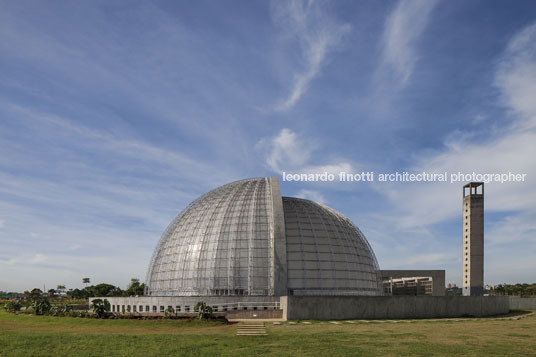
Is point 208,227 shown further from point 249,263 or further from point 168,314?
point 168,314

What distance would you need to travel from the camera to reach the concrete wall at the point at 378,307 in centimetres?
4716

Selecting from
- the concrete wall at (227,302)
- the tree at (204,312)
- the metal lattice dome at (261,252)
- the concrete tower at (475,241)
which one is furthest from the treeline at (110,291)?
the concrete tower at (475,241)

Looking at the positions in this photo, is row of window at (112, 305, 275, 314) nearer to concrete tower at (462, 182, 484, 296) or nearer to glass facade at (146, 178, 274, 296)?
glass facade at (146, 178, 274, 296)

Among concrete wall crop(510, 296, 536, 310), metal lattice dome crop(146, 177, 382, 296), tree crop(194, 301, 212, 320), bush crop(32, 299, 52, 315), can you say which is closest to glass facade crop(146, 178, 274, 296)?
metal lattice dome crop(146, 177, 382, 296)

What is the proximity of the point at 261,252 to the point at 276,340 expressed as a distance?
1060 inches

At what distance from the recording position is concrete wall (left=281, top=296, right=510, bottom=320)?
155 ft

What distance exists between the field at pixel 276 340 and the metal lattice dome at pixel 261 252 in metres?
14.1

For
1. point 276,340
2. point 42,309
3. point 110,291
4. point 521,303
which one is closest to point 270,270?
point 276,340

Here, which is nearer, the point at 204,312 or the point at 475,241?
the point at 204,312

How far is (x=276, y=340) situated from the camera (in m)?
32.2

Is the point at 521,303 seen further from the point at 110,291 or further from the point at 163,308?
the point at 110,291

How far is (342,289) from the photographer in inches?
2346

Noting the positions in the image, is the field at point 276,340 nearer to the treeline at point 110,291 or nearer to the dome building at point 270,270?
the dome building at point 270,270

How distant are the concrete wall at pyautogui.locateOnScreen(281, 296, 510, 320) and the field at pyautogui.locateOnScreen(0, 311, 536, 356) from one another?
361cm
